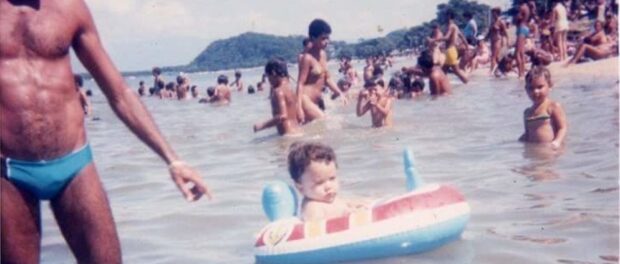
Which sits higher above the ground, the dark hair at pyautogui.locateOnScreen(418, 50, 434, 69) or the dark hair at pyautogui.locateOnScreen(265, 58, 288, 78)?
the dark hair at pyautogui.locateOnScreen(265, 58, 288, 78)

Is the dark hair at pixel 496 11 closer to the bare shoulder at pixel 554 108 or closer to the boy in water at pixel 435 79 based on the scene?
the boy in water at pixel 435 79

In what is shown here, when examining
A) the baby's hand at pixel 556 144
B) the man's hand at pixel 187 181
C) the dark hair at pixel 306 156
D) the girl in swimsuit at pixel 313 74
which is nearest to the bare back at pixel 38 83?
the man's hand at pixel 187 181

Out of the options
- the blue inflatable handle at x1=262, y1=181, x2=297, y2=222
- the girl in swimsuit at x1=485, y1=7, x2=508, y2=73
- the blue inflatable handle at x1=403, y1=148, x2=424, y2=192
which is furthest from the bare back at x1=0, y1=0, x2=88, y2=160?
the girl in swimsuit at x1=485, y1=7, x2=508, y2=73

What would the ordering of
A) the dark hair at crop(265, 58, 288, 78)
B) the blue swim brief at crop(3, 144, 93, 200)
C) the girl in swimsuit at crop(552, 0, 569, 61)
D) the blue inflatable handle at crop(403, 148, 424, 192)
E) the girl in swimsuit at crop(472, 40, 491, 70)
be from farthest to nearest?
the girl in swimsuit at crop(472, 40, 491, 70)
the girl in swimsuit at crop(552, 0, 569, 61)
the dark hair at crop(265, 58, 288, 78)
the blue inflatable handle at crop(403, 148, 424, 192)
the blue swim brief at crop(3, 144, 93, 200)

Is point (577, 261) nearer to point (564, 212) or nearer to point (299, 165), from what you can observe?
point (564, 212)

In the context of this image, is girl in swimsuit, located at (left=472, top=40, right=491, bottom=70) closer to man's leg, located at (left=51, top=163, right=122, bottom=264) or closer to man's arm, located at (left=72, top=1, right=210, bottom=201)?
man's arm, located at (left=72, top=1, right=210, bottom=201)
